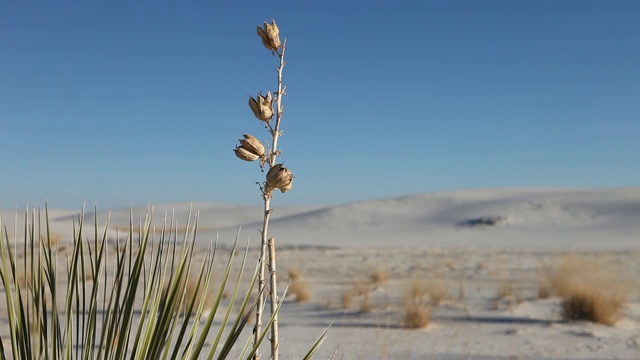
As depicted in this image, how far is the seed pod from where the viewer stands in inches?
34.4

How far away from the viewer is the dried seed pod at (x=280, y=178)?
2.67 ft

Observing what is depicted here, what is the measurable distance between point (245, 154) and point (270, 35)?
183mm

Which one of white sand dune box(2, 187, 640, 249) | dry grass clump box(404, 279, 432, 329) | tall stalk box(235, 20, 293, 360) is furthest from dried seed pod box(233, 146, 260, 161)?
white sand dune box(2, 187, 640, 249)

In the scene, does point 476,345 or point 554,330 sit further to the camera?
point 554,330

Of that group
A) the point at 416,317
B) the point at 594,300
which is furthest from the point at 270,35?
the point at 594,300

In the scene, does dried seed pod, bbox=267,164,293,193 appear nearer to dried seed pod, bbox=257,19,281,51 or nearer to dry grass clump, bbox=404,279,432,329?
dried seed pod, bbox=257,19,281,51

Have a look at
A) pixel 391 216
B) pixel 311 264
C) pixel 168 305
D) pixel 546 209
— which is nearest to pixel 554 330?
pixel 168 305

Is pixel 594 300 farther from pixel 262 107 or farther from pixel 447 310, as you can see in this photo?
pixel 262 107

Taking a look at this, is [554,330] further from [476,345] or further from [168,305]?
[168,305]

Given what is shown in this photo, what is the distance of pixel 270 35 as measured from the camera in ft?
2.96

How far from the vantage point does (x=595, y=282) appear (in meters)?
5.74

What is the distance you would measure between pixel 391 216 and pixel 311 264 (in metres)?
25.8

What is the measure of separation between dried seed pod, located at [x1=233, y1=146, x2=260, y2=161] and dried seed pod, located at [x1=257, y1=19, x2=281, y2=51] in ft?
0.53

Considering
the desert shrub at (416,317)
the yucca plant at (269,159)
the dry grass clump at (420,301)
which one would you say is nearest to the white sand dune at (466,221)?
the dry grass clump at (420,301)
